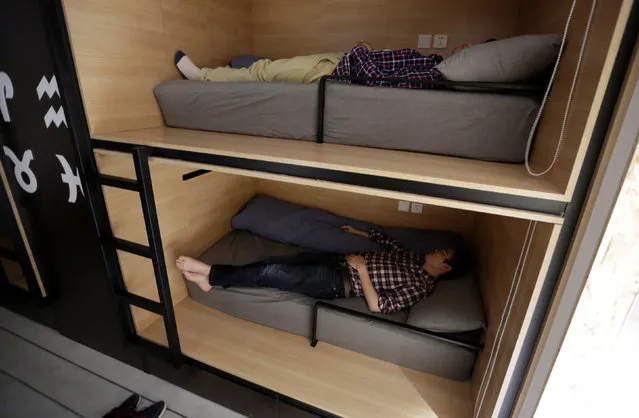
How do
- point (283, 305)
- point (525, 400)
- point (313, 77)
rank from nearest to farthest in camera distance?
point (525, 400), point (313, 77), point (283, 305)

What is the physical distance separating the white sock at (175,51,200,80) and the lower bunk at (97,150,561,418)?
490 mm

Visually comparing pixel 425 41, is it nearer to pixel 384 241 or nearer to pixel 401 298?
pixel 384 241

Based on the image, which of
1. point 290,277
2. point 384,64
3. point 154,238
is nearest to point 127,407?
point 154,238

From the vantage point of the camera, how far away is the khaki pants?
1350 millimetres

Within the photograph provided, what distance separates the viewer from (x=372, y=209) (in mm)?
2301

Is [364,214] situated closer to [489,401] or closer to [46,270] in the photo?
[489,401]

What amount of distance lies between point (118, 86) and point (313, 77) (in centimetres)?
84

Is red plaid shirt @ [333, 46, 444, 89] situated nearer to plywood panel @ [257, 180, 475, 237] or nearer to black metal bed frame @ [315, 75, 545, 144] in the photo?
black metal bed frame @ [315, 75, 545, 144]

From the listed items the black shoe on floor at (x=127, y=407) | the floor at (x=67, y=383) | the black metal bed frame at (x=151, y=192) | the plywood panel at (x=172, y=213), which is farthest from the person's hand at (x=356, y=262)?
the black shoe on floor at (x=127, y=407)

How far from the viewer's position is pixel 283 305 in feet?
5.60

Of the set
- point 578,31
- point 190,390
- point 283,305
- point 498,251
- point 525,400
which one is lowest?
point 190,390

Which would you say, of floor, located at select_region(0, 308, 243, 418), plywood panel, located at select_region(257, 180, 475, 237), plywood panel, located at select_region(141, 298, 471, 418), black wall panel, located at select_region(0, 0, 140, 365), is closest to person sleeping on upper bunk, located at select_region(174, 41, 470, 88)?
black wall panel, located at select_region(0, 0, 140, 365)

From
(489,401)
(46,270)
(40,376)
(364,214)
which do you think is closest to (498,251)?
(489,401)

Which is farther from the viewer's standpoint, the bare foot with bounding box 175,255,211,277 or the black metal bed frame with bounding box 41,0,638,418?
the bare foot with bounding box 175,255,211,277
